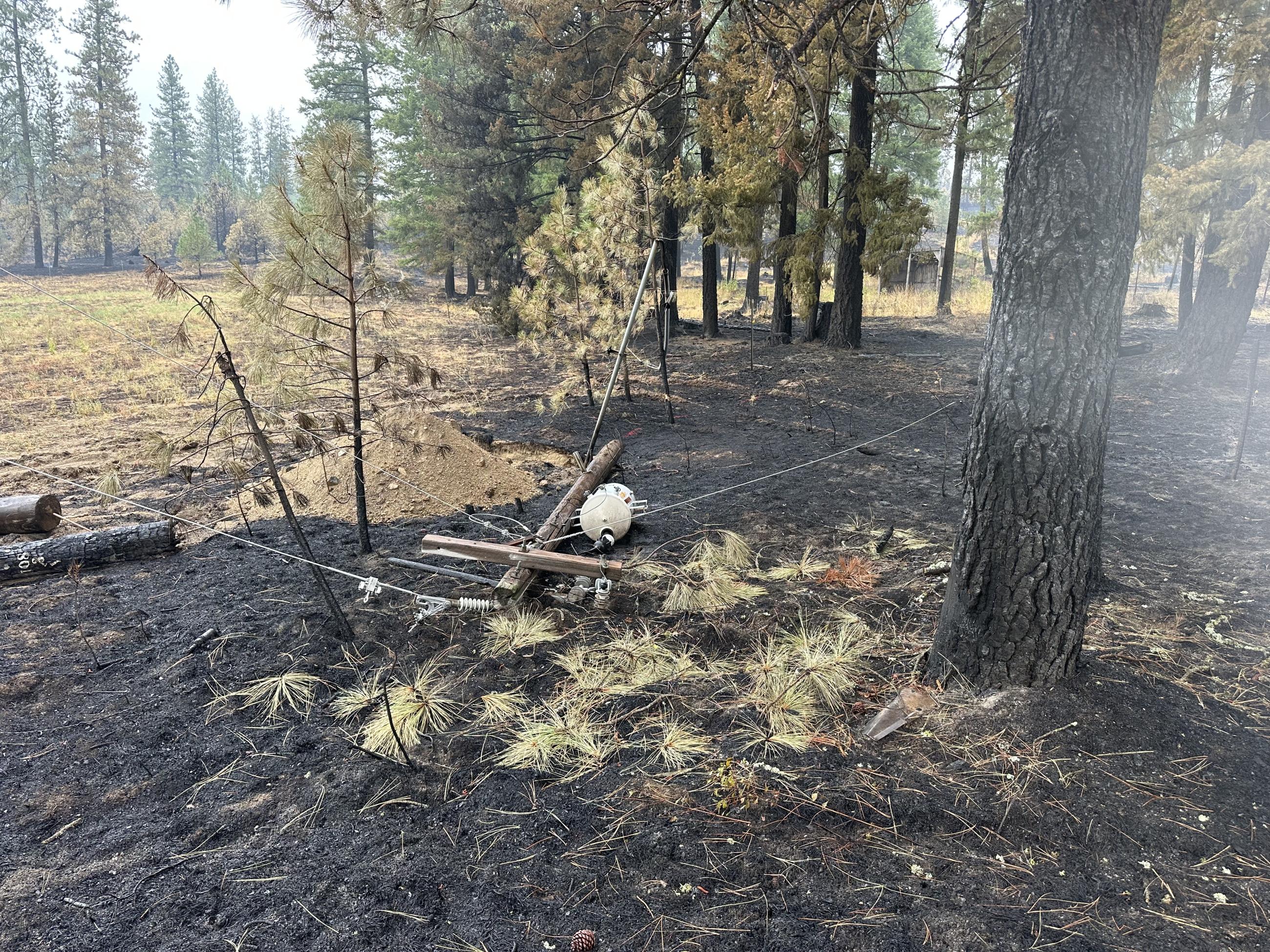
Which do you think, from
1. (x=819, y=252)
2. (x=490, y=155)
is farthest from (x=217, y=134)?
(x=819, y=252)

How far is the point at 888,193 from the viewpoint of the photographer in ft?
37.5

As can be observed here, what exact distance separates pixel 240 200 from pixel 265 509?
183 ft

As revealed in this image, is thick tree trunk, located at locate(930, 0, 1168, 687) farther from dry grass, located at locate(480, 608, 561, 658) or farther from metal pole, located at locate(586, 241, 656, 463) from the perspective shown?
metal pole, located at locate(586, 241, 656, 463)

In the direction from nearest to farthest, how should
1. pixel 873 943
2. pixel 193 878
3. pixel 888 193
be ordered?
pixel 873 943 < pixel 193 878 < pixel 888 193

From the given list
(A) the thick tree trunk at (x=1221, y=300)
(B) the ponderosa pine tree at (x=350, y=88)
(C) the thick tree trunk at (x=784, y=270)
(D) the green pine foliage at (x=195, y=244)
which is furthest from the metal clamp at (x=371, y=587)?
(D) the green pine foliage at (x=195, y=244)

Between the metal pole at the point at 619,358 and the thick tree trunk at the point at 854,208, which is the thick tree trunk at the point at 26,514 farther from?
the thick tree trunk at the point at 854,208

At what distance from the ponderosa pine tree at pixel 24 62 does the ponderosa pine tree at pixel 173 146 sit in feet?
73.1

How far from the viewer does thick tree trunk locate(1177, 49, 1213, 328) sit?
38.8 feet

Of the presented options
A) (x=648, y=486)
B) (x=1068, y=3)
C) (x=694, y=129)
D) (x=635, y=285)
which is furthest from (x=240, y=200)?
(x=1068, y=3)

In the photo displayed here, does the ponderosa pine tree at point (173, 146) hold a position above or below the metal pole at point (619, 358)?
above

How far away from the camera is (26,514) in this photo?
559 cm

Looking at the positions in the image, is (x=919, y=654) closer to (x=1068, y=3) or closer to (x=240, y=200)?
(x=1068, y=3)

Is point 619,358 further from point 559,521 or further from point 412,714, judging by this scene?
point 412,714

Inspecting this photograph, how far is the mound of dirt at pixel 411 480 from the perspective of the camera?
6.37m
